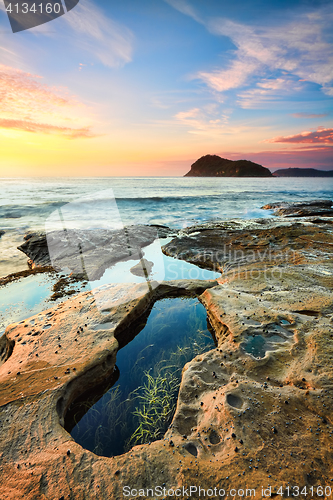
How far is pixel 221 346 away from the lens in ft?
12.9

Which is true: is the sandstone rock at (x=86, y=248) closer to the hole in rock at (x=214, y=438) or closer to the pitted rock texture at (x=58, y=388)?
the pitted rock texture at (x=58, y=388)

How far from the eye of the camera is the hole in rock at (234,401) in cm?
293

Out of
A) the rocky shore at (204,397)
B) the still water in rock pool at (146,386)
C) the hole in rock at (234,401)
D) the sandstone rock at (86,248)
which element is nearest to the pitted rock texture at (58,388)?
the rocky shore at (204,397)

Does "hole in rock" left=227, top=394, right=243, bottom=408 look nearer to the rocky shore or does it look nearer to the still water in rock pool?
the rocky shore

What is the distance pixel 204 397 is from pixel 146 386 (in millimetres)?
1067

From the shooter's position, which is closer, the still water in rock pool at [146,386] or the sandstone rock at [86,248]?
the still water in rock pool at [146,386]

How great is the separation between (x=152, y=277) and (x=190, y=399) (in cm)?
433

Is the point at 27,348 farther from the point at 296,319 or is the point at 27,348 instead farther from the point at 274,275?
the point at 274,275

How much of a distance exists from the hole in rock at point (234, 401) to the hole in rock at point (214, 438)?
387mm

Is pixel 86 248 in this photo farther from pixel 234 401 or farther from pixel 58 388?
pixel 234 401

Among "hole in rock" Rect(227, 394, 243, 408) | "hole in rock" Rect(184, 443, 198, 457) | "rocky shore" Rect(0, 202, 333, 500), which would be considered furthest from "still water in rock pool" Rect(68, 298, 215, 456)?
"hole in rock" Rect(227, 394, 243, 408)

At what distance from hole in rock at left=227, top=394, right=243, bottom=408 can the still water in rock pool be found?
904mm

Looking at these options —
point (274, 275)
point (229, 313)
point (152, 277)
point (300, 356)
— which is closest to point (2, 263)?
point (152, 277)

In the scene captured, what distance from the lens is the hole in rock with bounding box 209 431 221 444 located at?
264cm
